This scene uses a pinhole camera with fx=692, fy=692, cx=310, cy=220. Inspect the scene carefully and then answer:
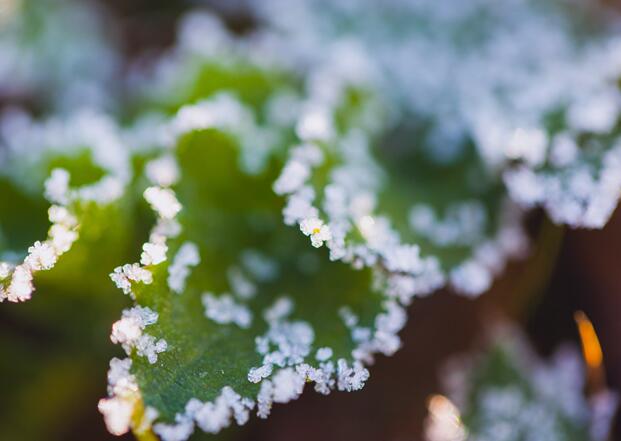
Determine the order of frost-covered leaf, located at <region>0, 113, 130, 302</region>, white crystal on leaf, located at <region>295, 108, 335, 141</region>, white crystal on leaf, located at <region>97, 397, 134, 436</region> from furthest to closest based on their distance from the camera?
white crystal on leaf, located at <region>295, 108, 335, 141</region> < frost-covered leaf, located at <region>0, 113, 130, 302</region> < white crystal on leaf, located at <region>97, 397, 134, 436</region>

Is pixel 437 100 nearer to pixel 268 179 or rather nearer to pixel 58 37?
pixel 268 179

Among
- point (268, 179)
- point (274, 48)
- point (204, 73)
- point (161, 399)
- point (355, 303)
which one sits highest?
point (274, 48)

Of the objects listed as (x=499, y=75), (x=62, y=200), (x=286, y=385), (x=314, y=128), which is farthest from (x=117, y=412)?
(x=499, y=75)

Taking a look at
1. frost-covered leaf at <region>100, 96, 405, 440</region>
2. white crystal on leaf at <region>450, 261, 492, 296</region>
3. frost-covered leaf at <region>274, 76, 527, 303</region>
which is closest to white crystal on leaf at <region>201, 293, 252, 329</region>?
frost-covered leaf at <region>100, 96, 405, 440</region>

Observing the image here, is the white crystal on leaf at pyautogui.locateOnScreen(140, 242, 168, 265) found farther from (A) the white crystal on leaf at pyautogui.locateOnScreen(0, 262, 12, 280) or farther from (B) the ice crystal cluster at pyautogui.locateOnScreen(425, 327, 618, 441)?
(B) the ice crystal cluster at pyautogui.locateOnScreen(425, 327, 618, 441)

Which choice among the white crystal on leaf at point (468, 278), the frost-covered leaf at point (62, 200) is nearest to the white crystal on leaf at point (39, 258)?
the frost-covered leaf at point (62, 200)

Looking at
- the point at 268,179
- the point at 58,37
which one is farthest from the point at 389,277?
the point at 58,37

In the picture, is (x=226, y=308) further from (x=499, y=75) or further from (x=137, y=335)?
(x=499, y=75)

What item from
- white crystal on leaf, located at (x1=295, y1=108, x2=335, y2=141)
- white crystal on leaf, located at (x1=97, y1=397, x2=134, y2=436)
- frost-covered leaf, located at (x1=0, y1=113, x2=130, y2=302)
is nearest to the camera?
white crystal on leaf, located at (x1=97, y1=397, x2=134, y2=436)
